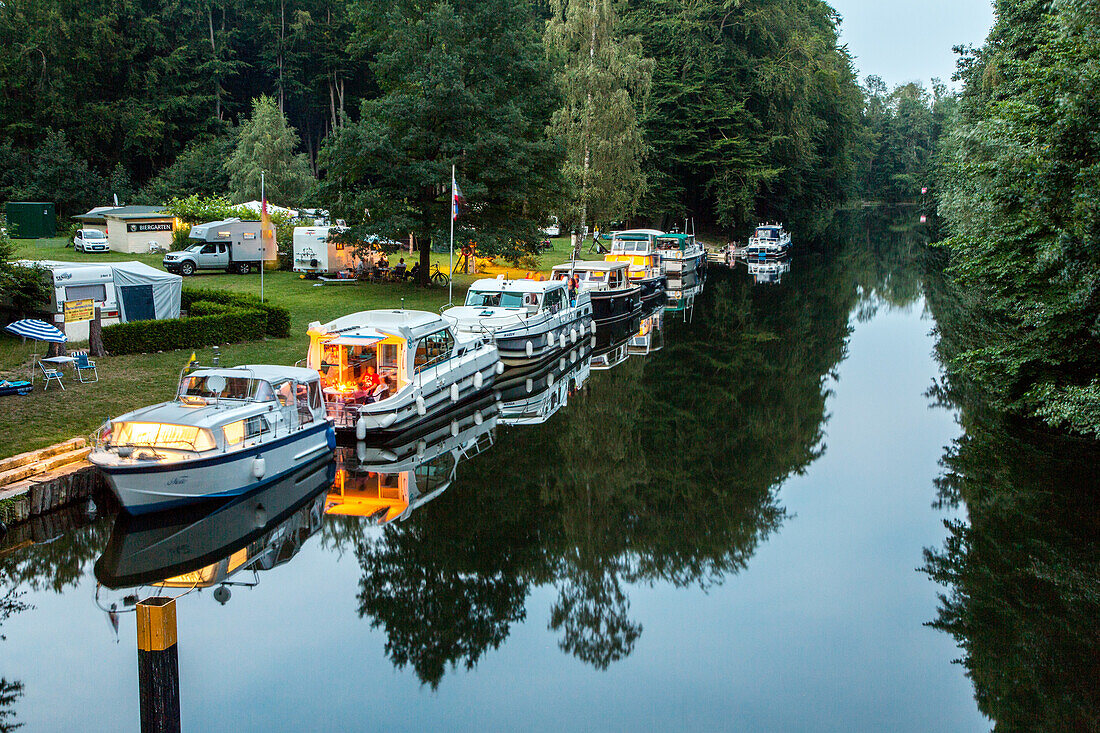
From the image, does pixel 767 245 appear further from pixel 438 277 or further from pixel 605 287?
pixel 438 277

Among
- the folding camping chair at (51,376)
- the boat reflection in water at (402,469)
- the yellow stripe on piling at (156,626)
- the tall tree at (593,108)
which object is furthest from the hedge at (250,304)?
the tall tree at (593,108)

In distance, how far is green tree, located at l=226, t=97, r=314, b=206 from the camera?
63.3m

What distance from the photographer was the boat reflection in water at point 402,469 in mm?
16375

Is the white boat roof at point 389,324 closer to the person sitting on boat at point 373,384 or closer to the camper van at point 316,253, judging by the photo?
the person sitting on boat at point 373,384

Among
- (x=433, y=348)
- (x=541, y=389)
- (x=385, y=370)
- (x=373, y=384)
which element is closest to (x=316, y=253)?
(x=541, y=389)

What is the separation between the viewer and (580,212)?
176 feet

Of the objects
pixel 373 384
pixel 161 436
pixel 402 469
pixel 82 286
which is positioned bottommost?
pixel 402 469

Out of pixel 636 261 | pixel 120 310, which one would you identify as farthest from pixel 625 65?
pixel 120 310

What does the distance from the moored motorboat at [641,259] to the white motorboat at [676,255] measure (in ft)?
14.0

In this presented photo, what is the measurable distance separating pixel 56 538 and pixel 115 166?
69.8 metres

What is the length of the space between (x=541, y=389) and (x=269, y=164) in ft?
148

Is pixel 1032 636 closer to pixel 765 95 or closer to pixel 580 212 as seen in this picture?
pixel 580 212

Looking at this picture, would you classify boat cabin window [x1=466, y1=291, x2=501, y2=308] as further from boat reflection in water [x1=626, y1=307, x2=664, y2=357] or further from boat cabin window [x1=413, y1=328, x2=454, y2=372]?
boat cabin window [x1=413, y1=328, x2=454, y2=372]

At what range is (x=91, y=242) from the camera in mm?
47875
